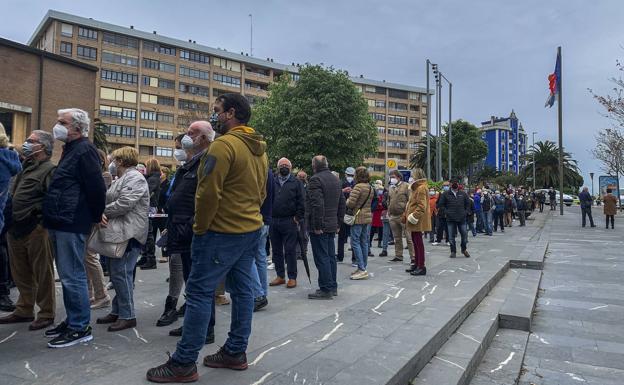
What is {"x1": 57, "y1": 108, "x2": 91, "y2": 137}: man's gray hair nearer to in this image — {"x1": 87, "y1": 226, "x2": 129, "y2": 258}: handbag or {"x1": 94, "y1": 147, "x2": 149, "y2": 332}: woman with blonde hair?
{"x1": 94, "y1": 147, "x2": 149, "y2": 332}: woman with blonde hair

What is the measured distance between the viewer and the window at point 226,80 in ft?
222

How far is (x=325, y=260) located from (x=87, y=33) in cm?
6114

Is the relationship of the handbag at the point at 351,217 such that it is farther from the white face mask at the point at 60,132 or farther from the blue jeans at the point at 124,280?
the white face mask at the point at 60,132

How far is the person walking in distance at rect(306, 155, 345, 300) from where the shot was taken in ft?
18.9

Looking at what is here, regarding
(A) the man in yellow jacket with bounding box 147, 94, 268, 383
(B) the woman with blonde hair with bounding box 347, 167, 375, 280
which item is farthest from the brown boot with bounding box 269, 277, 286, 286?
(A) the man in yellow jacket with bounding box 147, 94, 268, 383

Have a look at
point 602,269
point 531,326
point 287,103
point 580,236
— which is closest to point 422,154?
point 287,103

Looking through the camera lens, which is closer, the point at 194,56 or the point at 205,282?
the point at 205,282

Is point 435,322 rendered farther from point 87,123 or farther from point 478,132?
point 478,132

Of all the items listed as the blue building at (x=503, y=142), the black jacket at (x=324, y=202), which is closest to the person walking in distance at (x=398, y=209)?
the black jacket at (x=324, y=202)

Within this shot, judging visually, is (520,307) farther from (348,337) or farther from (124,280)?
(124,280)

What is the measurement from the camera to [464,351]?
13.8 feet

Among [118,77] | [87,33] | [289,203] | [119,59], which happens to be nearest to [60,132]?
[289,203]

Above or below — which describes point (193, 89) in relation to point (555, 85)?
above

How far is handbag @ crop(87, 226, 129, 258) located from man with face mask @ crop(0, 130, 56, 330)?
46 cm
